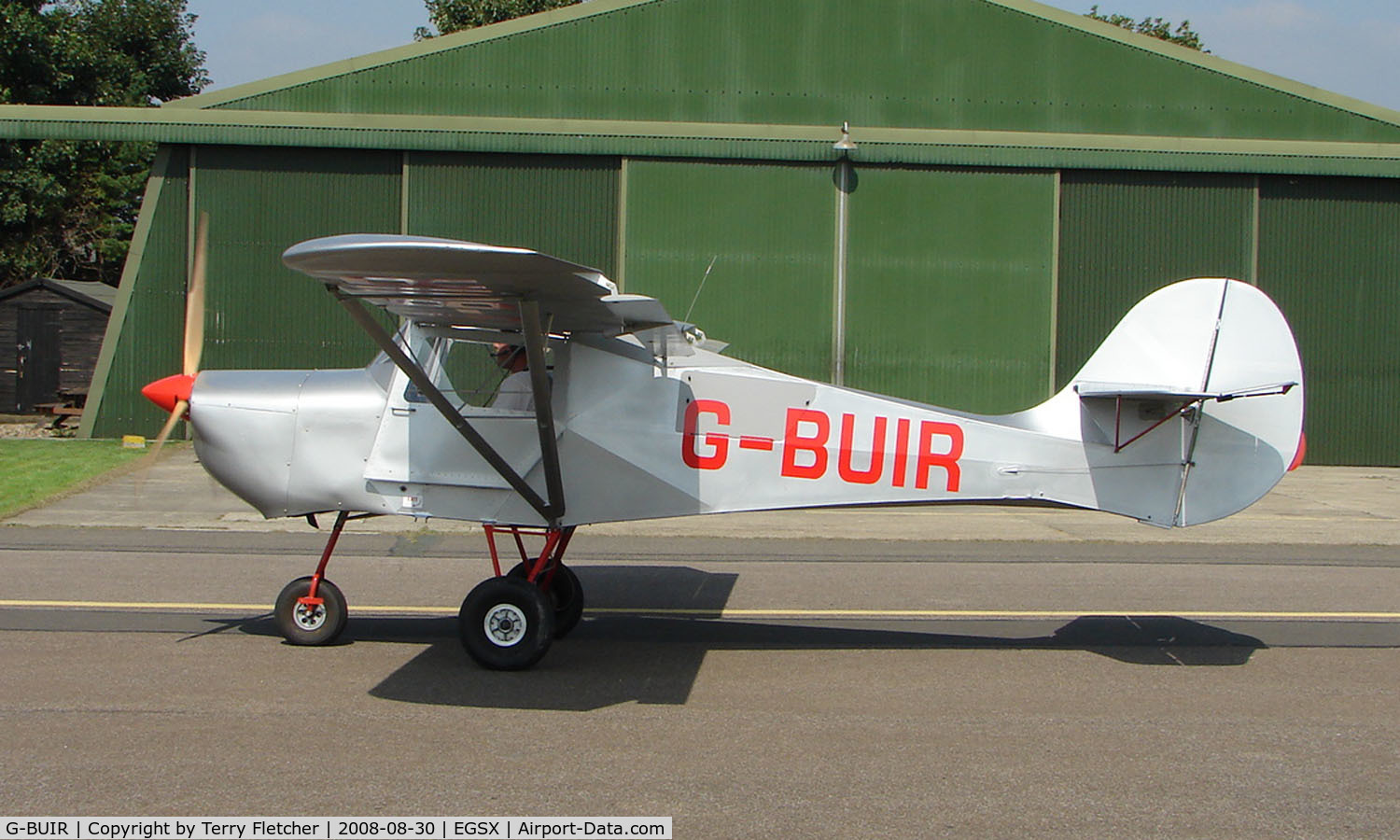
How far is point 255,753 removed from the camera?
5.57m

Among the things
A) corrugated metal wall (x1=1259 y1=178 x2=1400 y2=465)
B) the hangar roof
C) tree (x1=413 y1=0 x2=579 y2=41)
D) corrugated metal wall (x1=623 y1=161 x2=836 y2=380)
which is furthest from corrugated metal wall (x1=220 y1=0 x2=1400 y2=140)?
tree (x1=413 y1=0 x2=579 y2=41)

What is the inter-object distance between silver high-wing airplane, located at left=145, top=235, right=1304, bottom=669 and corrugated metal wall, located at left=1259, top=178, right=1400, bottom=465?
48.4 feet

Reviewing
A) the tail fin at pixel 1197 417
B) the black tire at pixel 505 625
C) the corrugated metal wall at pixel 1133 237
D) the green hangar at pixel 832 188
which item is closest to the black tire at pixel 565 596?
the black tire at pixel 505 625

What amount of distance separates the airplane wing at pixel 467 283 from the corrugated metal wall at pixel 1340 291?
16911 millimetres

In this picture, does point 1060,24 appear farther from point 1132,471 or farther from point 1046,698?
point 1046,698

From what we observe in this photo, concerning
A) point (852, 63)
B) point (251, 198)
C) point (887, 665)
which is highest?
point (852, 63)

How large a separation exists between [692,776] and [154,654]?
3.80m

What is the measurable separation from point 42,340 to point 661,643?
24170 millimetres

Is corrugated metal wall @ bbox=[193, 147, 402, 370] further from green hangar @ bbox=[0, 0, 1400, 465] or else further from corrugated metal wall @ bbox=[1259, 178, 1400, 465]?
corrugated metal wall @ bbox=[1259, 178, 1400, 465]

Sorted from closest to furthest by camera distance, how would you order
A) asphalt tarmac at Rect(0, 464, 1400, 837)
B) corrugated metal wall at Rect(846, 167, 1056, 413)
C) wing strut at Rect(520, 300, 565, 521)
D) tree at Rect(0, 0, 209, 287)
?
asphalt tarmac at Rect(0, 464, 1400, 837) < wing strut at Rect(520, 300, 565, 521) < corrugated metal wall at Rect(846, 167, 1056, 413) < tree at Rect(0, 0, 209, 287)

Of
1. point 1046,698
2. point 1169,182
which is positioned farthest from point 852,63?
point 1046,698

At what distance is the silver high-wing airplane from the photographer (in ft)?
25.0

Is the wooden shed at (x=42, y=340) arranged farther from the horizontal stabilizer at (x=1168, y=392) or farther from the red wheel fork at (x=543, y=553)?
the horizontal stabilizer at (x=1168, y=392)

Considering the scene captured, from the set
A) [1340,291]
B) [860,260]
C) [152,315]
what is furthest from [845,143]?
[152,315]
